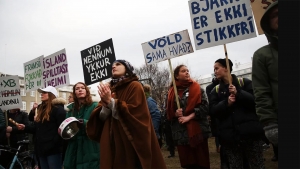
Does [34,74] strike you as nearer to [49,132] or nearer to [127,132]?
[49,132]

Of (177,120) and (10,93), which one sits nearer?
(177,120)

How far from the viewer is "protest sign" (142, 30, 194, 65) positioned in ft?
17.4

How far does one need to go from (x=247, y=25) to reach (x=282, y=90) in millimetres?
3237

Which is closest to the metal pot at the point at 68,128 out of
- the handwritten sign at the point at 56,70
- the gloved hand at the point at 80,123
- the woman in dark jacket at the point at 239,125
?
the gloved hand at the point at 80,123

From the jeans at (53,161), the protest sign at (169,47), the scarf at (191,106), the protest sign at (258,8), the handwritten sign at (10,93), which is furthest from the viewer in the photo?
the handwritten sign at (10,93)

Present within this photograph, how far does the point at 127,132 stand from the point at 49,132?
2.14 meters

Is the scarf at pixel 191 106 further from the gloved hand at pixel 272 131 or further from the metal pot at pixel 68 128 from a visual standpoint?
the gloved hand at pixel 272 131

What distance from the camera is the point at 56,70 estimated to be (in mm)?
7340

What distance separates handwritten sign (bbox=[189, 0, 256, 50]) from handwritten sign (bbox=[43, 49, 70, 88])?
356cm

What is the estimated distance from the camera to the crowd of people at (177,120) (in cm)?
251

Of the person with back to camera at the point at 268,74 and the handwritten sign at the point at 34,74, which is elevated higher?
the handwritten sign at the point at 34,74

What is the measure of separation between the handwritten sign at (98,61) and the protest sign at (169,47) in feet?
2.50

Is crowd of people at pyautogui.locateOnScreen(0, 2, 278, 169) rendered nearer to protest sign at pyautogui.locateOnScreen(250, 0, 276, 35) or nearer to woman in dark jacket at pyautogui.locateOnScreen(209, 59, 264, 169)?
woman in dark jacket at pyautogui.locateOnScreen(209, 59, 264, 169)

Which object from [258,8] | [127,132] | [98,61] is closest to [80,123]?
[127,132]
